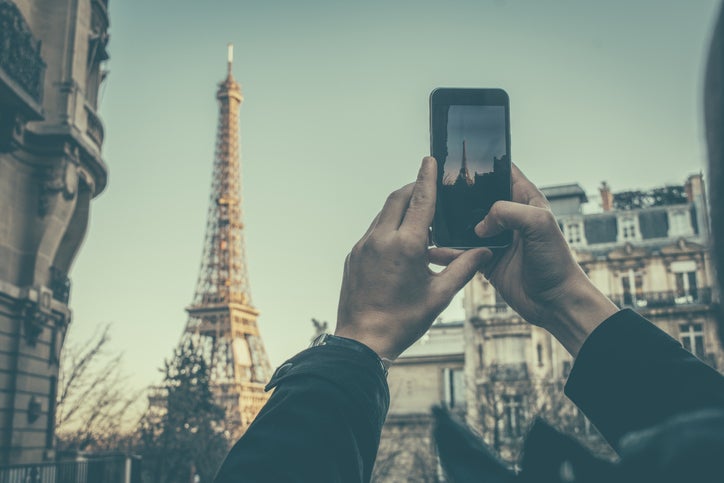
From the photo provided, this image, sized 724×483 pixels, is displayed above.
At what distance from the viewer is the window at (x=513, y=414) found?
1762 inches

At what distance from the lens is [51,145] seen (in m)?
19.5

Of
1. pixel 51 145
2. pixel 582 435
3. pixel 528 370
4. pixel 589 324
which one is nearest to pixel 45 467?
pixel 51 145

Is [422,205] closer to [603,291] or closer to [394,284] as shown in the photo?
[394,284]

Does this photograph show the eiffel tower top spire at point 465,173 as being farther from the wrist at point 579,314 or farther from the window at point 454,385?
the window at point 454,385

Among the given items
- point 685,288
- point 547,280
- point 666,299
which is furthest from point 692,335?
point 547,280

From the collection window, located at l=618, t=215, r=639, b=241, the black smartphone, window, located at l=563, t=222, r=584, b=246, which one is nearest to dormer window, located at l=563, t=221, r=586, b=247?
window, located at l=563, t=222, r=584, b=246

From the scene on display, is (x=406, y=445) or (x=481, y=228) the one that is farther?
(x=406, y=445)

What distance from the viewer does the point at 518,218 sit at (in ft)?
6.68

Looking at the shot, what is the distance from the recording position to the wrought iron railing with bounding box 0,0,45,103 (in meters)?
16.6

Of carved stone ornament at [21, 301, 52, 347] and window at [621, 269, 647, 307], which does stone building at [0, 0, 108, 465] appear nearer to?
carved stone ornament at [21, 301, 52, 347]

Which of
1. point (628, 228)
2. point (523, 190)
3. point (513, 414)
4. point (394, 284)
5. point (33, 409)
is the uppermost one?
point (628, 228)

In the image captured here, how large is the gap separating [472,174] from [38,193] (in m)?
18.8

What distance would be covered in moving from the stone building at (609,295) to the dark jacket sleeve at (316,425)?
1754 inches

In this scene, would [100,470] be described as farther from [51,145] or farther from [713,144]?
[713,144]
